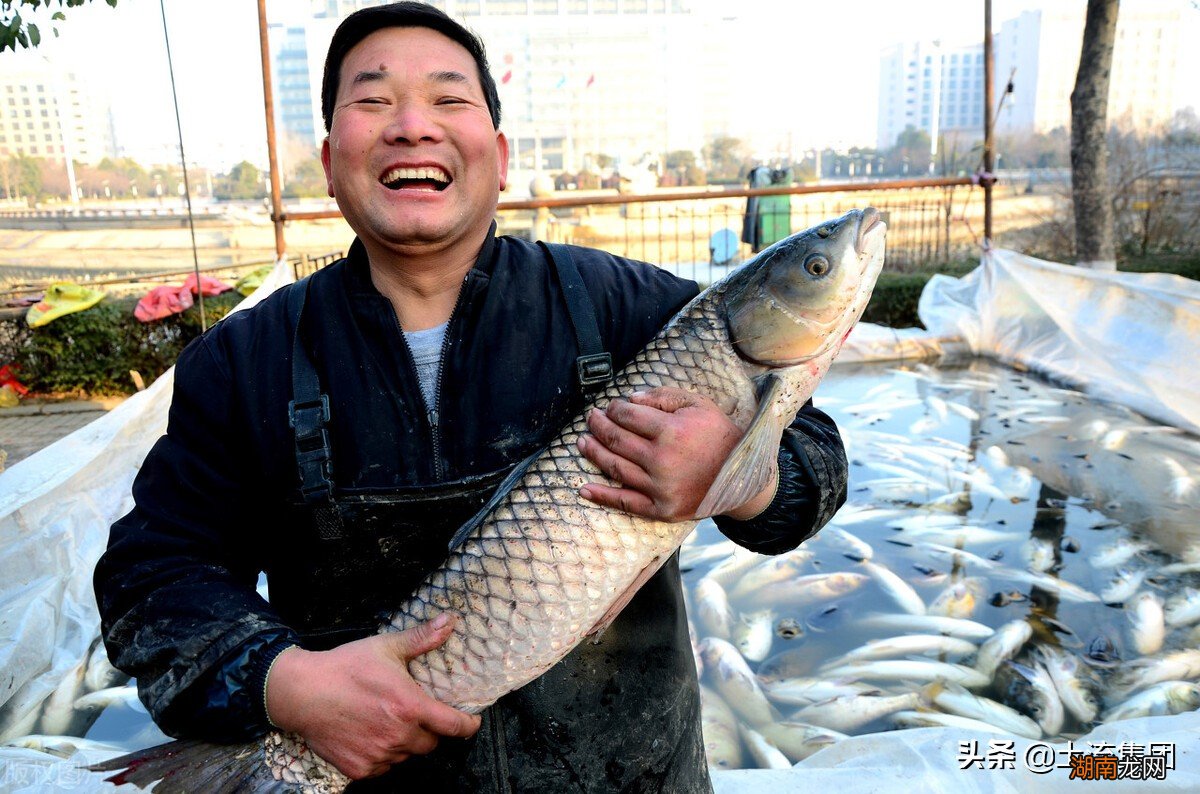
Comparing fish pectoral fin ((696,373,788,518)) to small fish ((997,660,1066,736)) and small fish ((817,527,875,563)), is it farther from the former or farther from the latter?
small fish ((817,527,875,563))

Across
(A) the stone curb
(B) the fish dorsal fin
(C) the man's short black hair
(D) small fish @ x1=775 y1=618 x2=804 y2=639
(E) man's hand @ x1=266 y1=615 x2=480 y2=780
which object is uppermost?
(C) the man's short black hair

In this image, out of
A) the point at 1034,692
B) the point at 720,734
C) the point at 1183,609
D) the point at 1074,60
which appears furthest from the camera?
the point at 1074,60

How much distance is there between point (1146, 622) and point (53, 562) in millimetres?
5013

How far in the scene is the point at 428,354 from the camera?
182cm

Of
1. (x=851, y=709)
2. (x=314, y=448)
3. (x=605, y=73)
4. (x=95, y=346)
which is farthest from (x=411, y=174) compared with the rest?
(x=605, y=73)

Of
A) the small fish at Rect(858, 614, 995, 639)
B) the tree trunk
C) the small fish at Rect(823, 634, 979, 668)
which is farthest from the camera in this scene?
the tree trunk

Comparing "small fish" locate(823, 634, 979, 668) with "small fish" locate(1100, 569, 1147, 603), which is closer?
"small fish" locate(823, 634, 979, 668)

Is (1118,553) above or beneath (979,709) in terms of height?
above

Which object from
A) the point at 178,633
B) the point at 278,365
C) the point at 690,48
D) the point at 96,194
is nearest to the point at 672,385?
the point at 278,365

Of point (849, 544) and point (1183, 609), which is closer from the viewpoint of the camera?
point (1183, 609)

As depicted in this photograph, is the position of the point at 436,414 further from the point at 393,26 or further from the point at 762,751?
the point at 762,751

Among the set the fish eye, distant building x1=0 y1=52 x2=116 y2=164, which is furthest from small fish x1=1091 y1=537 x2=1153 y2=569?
distant building x1=0 y1=52 x2=116 y2=164

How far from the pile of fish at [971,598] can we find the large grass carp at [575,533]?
1.83m

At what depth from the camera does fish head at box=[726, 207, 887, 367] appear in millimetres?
1807
